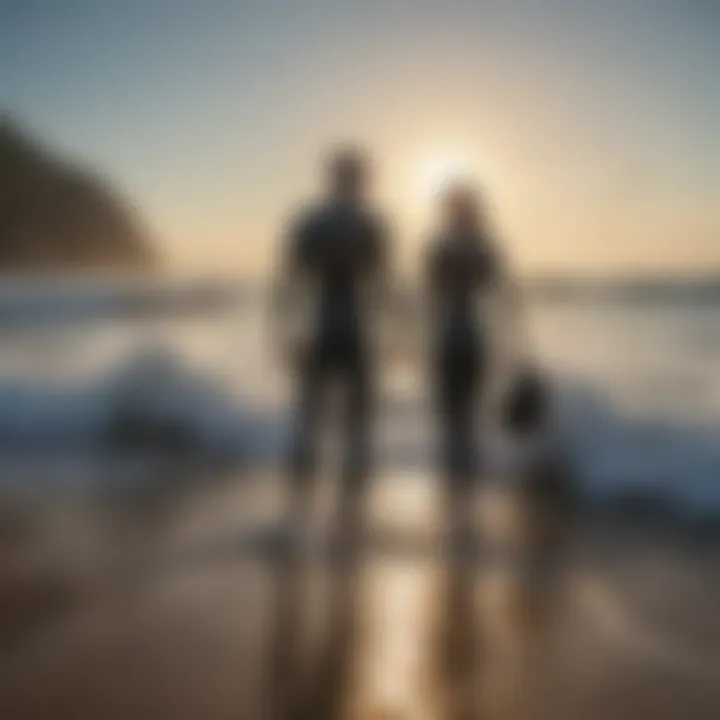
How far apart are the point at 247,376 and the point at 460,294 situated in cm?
220

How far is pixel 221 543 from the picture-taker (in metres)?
2.12

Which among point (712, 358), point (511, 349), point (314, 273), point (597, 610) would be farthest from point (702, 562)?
point (712, 358)

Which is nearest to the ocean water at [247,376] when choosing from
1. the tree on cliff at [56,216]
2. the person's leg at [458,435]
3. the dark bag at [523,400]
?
the tree on cliff at [56,216]

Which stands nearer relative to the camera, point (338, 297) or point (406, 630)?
point (406, 630)

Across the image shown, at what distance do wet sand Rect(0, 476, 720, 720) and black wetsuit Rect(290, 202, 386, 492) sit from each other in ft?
1.26

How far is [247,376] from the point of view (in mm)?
3838

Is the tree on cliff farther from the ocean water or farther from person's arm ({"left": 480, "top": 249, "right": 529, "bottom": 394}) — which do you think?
person's arm ({"left": 480, "top": 249, "right": 529, "bottom": 394})

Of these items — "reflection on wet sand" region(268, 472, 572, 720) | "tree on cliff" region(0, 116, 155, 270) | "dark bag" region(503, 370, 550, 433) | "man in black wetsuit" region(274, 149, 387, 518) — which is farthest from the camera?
"tree on cliff" region(0, 116, 155, 270)

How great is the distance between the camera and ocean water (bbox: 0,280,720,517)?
2930 mm

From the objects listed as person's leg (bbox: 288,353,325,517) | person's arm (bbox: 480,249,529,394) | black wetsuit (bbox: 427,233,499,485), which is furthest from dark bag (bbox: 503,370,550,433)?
person's leg (bbox: 288,353,325,517)

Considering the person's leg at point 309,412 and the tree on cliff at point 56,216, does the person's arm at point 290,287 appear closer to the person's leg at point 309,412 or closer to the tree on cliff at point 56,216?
the person's leg at point 309,412

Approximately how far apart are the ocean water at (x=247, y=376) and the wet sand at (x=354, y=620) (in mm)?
566

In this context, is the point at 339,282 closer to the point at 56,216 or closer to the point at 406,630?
the point at 406,630

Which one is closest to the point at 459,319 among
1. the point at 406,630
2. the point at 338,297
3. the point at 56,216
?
the point at 338,297
